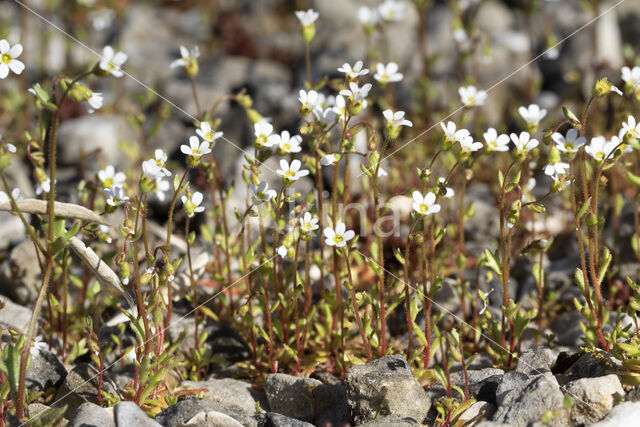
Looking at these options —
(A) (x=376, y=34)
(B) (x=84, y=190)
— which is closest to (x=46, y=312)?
(B) (x=84, y=190)

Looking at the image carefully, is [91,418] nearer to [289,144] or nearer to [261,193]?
[261,193]

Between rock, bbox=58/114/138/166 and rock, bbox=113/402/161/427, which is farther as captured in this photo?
rock, bbox=58/114/138/166

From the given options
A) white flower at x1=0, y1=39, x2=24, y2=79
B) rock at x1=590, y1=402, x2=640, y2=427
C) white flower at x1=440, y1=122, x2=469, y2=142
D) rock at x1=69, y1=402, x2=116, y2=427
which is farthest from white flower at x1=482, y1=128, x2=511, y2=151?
white flower at x1=0, y1=39, x2=24, y2=79

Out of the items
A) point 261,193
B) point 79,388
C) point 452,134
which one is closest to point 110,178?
point 261,193

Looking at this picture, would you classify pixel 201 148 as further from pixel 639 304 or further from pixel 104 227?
pixel 639 304

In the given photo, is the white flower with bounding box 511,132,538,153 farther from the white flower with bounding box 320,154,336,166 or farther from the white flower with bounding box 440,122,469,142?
the white flower with bounding box 320,154,336,166

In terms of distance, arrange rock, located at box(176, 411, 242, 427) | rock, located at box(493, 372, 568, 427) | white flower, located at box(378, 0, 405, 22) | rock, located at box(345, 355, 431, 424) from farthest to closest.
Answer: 1. white flower, located at box(378, 0, 405, 22)
2. rock, located at box(345, 355, 431, 424)
3. rock, located at box(176, 411, 242, 427)
4. rock, located at box(493, 372, 568, 427)

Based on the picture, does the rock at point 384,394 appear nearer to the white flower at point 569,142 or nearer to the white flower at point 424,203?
the white flower at point 424,203

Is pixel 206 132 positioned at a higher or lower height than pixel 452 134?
higher
